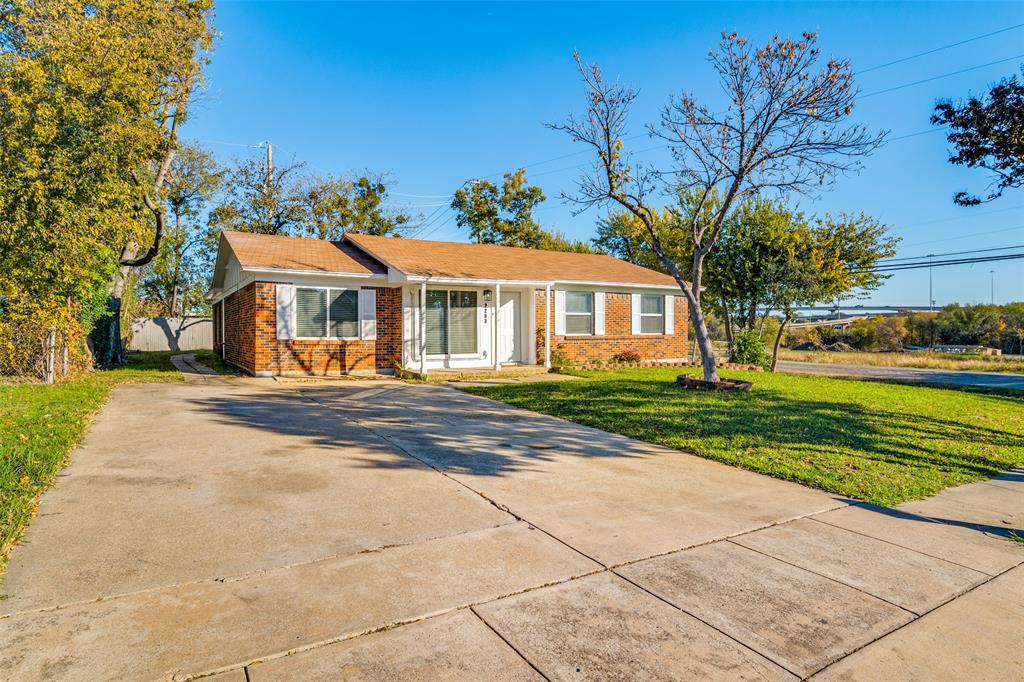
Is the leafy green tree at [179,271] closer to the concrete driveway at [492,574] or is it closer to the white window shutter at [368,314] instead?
the white window shutter at [368,314]

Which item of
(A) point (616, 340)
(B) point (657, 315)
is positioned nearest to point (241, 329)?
(A) point (616, 340)

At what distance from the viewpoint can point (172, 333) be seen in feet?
95.9

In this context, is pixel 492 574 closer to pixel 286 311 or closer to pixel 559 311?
pixel 286 311

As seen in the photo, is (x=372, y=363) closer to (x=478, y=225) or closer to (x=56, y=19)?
(x=56, y=19)

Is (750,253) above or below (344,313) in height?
above

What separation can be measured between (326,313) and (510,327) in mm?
5095

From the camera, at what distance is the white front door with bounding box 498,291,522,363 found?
16.6 metres

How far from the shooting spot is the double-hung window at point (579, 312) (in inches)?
683

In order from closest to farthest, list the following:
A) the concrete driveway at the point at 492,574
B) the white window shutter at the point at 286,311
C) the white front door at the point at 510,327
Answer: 1. the concrete driveway at the point at 492,574
2. the white window shutter at the point at 286,311
3. the white front door at the point at 510,327

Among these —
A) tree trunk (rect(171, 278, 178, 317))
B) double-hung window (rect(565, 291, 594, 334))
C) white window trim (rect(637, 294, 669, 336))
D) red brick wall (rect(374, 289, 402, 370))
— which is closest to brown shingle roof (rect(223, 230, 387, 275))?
red brick wall (rect(374, 289, 402, 370))

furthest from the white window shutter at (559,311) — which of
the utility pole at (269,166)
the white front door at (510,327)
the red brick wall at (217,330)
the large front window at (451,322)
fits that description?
the utility pole at (269,166)

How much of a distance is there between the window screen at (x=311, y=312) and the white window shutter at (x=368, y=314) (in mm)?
875

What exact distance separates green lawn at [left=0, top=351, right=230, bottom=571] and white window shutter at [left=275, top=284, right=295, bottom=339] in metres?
3.50

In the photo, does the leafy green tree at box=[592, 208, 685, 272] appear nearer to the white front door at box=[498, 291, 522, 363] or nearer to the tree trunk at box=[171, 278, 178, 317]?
the white front door at box=[498, 291, 522, 363]
